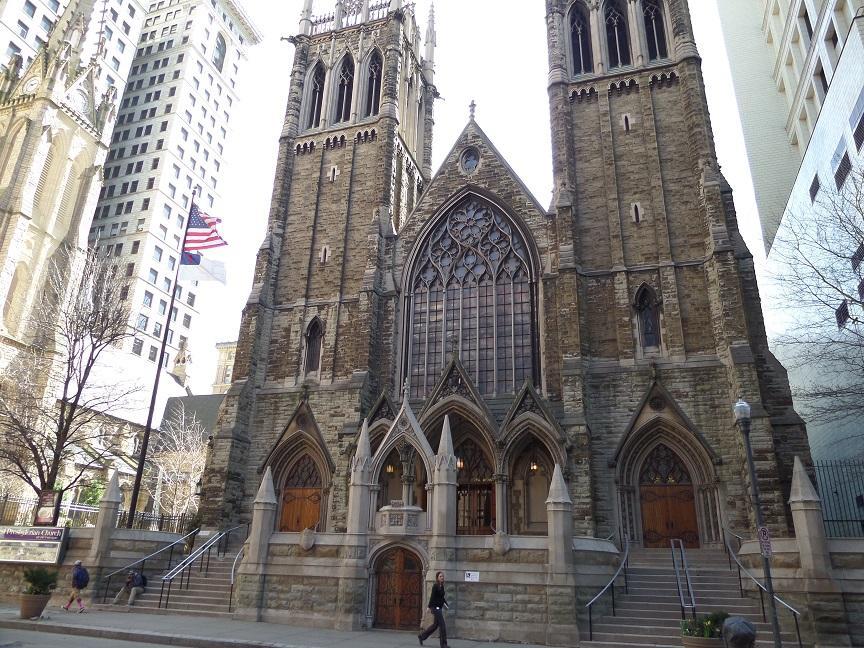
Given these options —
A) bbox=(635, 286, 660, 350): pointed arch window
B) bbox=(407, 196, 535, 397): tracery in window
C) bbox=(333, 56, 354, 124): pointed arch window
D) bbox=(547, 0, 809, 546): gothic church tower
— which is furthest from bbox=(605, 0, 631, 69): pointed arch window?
bbox=(333, 56, 354, 124): pointed arch window

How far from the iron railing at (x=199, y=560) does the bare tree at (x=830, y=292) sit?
1777cm

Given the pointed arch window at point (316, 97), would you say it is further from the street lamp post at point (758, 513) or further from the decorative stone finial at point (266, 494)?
the street lamp post at point (758, 513)

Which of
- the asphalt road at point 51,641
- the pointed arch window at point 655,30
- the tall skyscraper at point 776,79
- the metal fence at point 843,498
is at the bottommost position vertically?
the asphalt road at point 51,641

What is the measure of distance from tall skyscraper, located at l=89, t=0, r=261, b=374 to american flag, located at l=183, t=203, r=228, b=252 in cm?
3330

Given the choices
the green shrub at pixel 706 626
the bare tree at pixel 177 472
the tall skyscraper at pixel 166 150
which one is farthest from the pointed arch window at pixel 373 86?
the tall skyscraper at pixel 166 150

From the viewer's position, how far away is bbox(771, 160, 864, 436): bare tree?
17203 mm

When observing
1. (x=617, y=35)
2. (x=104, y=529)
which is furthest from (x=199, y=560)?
(x=617, y=35)

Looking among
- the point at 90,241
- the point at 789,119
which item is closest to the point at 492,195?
the point at 789,119

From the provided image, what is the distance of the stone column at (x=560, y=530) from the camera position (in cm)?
1442

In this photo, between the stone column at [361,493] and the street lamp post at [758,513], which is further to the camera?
the stone column at [361,493]

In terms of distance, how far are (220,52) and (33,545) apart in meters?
73.0

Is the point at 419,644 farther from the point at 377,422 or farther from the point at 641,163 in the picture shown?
the point at 641,163

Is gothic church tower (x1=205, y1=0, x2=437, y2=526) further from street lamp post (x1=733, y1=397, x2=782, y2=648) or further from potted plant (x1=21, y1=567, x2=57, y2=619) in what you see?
street lamp post (x1=733, y1=397, x2=782, y2=648)

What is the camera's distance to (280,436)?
982 inches
